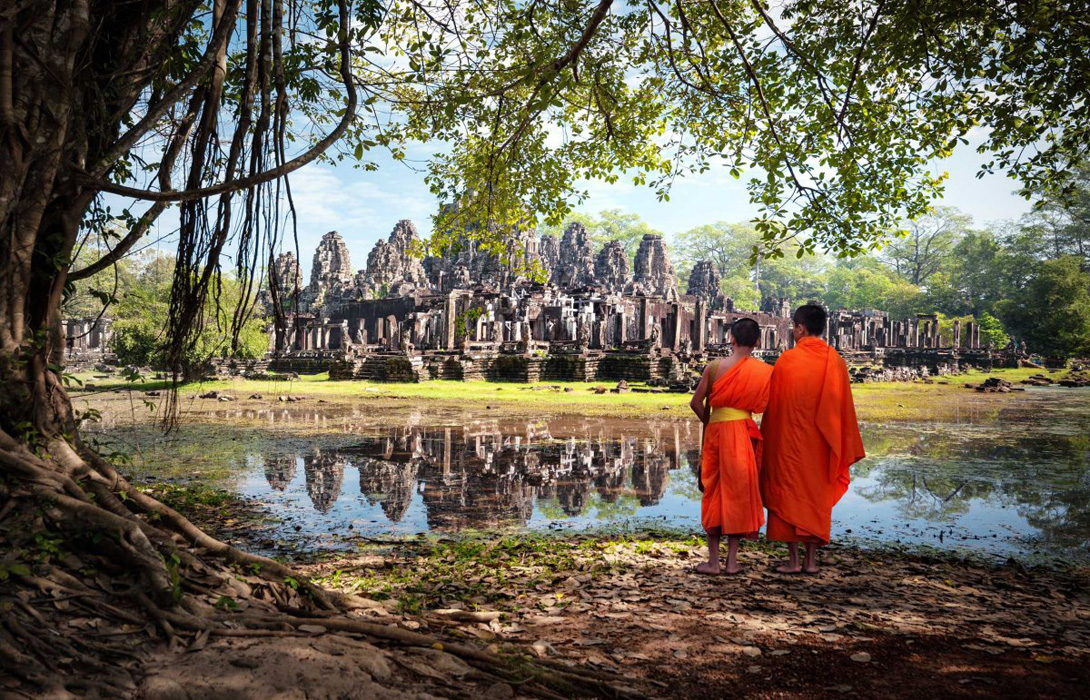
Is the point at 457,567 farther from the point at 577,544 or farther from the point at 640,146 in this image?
the point at 640,146

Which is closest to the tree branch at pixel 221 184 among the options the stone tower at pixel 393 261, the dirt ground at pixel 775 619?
the dirt ground at pixel 775 619

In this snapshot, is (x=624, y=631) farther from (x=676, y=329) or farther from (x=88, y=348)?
(x=88, y=348)

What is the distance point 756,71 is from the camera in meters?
6.06

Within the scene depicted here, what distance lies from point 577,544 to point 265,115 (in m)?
3.47

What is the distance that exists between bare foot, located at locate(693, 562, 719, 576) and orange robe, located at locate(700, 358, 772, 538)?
23cm

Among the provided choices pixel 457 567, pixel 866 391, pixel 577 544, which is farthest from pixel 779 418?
pixel 866 391

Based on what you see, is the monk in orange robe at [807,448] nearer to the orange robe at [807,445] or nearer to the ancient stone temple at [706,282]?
the orange robe at [807,445]

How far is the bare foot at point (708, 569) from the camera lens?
13.4 feet

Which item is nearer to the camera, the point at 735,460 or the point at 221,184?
the point at 221,184

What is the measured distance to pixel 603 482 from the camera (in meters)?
7.35

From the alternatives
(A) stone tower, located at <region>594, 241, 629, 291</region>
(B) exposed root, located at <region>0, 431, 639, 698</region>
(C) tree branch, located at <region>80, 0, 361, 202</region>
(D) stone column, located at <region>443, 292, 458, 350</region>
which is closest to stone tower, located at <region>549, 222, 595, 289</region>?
(A) stone tower, located at <region>594, 241, 629, 291</region>

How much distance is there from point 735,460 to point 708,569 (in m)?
0.71

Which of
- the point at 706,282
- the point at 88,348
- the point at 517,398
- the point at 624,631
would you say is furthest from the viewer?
the point at 706,282

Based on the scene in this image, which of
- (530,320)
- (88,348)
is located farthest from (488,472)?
(88,348)
